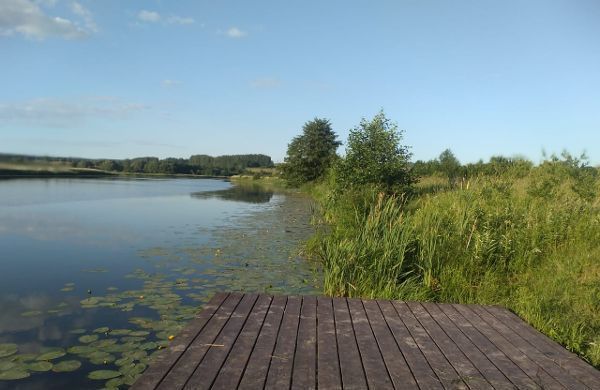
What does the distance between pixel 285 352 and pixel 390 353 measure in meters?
0.97

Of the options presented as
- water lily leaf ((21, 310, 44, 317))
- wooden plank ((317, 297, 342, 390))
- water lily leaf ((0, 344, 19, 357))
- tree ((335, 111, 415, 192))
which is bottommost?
water lily leaf ((0, 344, 19, 357))

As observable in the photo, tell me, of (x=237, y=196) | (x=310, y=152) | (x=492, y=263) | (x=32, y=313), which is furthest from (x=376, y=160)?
(x=310, y=152)

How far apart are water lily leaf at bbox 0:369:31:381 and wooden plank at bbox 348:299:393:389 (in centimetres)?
350

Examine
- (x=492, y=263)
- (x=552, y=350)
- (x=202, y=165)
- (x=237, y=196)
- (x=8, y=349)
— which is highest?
(x=202, y=165)

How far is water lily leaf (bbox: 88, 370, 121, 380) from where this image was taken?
4410mm

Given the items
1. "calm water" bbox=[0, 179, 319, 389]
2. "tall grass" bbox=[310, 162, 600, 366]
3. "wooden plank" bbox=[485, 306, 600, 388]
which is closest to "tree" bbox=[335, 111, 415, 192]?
"calm water" bbox=[0, 179, 319, 389]

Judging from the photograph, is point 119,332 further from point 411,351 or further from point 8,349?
point 411,351

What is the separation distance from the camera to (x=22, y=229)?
14203 millimetres

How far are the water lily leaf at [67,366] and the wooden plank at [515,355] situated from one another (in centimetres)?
449

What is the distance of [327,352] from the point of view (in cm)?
384

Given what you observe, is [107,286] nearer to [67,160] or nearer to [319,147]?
[67,160]

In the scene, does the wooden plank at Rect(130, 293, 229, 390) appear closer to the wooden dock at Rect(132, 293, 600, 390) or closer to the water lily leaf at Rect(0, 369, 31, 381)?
the wooden dock at Rect(132, 293, 600, 390)

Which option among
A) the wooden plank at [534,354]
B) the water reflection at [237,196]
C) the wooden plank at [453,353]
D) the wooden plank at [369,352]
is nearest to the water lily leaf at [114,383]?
the wooden plank at [369,352]

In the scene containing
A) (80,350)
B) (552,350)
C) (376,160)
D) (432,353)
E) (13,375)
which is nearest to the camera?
(432,353)
